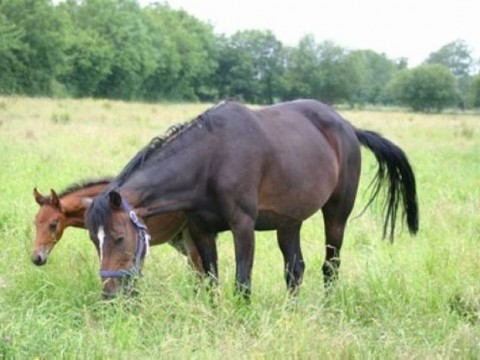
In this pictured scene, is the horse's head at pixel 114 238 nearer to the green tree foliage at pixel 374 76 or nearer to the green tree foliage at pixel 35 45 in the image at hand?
the green tree foliage at pixel 35 45

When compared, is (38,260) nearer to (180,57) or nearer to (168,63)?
(168,63)

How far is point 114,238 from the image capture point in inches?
160

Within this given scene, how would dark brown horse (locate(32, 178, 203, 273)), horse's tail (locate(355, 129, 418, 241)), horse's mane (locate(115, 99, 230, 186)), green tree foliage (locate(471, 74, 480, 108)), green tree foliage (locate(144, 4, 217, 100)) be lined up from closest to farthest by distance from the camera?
horse's mane (locate(115, 99, 230, 186)), dark brown horse (locate(32, 178, 203, 273)), horse's tail (locate(355, 129, 418, 241)), green tree foliage (locate(144, 4, 217, 100)), green tree foliage (locate(471, 74, 480, 108))

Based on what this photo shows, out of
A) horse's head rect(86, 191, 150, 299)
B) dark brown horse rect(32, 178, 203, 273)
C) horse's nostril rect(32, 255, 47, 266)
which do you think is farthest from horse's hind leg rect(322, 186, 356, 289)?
horse's nostril rect(32, 255, 47, 266)

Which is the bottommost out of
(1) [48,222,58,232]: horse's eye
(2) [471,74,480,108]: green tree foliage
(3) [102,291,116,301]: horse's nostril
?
(3) [102,291,116,301]: horse's nostril

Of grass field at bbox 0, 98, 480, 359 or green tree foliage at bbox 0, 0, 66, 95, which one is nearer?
grass field at bbox 0, 98, 480, 359

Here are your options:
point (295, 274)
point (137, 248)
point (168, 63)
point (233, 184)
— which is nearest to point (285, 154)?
point (233, 184)

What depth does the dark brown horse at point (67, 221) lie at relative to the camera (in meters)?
5.15

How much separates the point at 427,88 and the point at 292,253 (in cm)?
7461

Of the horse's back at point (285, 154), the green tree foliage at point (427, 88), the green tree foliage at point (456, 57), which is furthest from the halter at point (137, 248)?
the green tree foliage at point (456, 57)

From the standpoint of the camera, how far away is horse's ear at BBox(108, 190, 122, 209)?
3996mm

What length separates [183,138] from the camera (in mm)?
4609

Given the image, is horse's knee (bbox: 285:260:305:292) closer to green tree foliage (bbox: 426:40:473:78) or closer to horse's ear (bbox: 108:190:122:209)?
horse's ear (bbox: 108:190:122:209)

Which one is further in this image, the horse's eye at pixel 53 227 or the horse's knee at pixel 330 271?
the horse's eye at pixel 53 227
